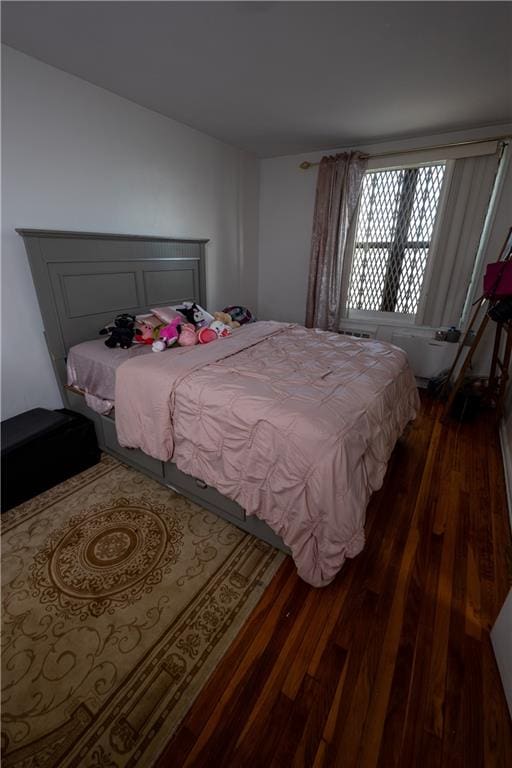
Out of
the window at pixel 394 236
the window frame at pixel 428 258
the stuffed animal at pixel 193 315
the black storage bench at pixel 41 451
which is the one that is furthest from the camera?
the window at pixel 394 236

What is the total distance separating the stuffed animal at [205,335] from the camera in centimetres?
243

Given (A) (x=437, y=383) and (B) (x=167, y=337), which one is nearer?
(B) (x=167, y=337)

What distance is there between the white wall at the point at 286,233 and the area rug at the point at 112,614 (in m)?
3.03

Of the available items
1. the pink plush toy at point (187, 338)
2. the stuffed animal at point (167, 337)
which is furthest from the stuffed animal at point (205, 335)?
the stuffed animal at point (167, 337)

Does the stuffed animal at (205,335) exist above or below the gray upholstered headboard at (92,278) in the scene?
below

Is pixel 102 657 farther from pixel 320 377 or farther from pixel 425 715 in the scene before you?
pixel 320 377

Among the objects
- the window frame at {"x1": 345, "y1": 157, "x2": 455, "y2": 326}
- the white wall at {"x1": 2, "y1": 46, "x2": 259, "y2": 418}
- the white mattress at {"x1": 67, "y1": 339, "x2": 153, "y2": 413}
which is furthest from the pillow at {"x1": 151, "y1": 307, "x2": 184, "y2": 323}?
the window frame at {"x1": 345, "y1": 157, "x2": 455, "y2": 326}

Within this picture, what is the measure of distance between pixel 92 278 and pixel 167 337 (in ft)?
2.56

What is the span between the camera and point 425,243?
334 centimetres

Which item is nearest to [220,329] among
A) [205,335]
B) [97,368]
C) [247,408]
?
[205,335]

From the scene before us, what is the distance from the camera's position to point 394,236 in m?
3.47

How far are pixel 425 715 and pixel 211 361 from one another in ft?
5.82

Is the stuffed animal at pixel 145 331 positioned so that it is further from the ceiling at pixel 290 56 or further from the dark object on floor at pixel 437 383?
the dark object on floor at pixel 437 383

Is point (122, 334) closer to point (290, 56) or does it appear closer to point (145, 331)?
point (145, 331)
